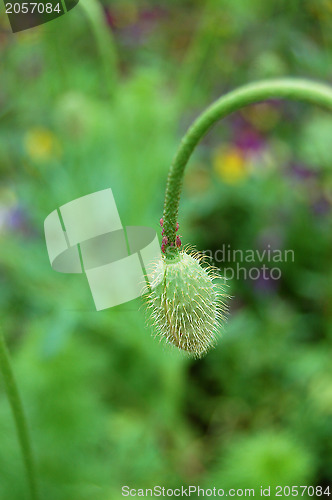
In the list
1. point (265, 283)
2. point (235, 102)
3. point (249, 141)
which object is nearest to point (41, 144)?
point (249, 141)

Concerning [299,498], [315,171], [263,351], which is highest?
[315,171]

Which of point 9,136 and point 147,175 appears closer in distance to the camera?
point 147,175

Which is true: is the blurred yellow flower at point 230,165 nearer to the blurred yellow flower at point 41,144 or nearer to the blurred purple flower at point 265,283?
the blurred purple flower at point 265,283

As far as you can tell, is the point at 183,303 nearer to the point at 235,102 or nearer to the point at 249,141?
the point at 235,102

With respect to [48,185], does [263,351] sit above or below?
below

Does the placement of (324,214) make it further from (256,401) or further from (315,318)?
(256,401)

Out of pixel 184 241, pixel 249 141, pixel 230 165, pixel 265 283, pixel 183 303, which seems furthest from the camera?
pixel 249 141

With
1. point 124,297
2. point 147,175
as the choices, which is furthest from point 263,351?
point 147,175
